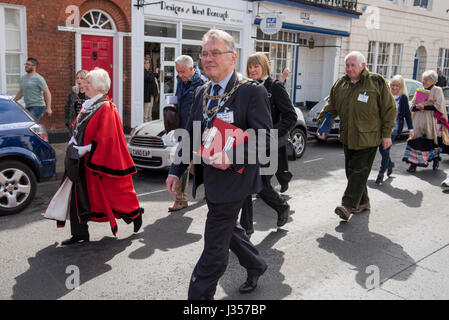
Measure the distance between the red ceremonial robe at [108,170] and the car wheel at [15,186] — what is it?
1.61 m

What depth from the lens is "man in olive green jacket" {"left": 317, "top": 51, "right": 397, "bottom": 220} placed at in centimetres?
560

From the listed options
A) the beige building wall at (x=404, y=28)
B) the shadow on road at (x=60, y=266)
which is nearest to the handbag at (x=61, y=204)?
the shadow on road at (x=60, y=266)

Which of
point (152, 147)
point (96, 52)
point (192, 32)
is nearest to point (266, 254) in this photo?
point (152, 147)

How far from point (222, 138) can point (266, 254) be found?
2.01m

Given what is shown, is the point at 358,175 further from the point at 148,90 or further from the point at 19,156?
the point at 148,90

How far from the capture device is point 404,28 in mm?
23516

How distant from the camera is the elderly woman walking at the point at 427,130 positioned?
8.55 metres

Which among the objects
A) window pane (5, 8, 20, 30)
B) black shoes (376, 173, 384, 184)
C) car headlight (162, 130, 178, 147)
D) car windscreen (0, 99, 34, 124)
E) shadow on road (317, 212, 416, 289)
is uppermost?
window pane (5, 8, 20, 30)

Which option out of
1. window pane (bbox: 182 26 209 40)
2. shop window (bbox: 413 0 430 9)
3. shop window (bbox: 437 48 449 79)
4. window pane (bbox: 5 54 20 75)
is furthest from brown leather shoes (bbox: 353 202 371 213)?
shop window (bbox: 437 48 449 79)

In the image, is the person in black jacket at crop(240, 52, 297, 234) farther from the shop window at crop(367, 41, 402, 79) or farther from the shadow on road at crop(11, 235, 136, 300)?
the shop window at crop(367, 41, 402, 79)

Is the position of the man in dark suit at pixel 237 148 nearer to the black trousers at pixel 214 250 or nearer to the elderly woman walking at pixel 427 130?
the black trousers at pixel 214 250

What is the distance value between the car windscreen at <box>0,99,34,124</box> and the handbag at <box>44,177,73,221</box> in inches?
65.9

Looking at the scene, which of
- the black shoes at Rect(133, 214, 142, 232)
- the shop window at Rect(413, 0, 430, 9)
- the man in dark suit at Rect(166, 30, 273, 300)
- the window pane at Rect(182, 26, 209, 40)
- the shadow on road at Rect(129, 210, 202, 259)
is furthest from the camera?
the shop window at Rect(413, 0, 430, 9)

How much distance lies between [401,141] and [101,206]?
10485 millimetres
